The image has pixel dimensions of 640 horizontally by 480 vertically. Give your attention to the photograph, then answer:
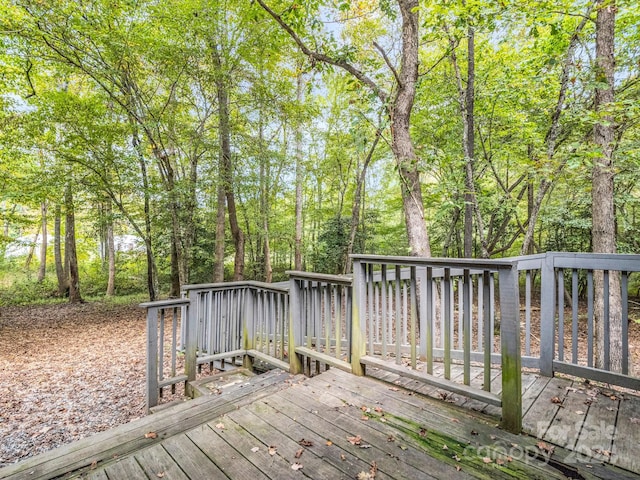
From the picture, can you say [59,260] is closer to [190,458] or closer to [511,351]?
[190,458]

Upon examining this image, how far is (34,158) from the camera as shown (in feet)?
25.4

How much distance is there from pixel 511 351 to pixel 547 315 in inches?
46.0

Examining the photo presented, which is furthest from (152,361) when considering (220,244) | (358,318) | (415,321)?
(220,244)

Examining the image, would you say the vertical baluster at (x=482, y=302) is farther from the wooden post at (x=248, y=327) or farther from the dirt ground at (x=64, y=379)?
the dirt ground at (x=64, y=379)

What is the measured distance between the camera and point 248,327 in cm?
411

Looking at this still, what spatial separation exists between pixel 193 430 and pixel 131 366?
12.9 ft

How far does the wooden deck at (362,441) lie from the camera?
169 cm

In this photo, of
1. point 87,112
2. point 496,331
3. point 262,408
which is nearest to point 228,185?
point 87,112

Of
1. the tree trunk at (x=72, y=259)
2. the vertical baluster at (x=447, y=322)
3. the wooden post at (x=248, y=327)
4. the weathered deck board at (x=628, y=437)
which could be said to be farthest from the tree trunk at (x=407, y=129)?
the tree trunk at (x=72, y=259)

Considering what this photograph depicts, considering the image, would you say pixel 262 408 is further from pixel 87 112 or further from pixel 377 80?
pixel 87 112

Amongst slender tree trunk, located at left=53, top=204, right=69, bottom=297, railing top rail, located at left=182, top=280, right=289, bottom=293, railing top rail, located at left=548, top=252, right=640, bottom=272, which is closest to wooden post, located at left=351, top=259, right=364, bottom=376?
railing top rail, located at left=182, top=280, right=289, bottom=293

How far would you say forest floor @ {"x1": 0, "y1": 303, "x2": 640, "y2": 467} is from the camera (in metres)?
3.36

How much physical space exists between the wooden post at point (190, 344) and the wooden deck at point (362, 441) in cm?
109

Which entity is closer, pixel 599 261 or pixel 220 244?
pixel 599 261
